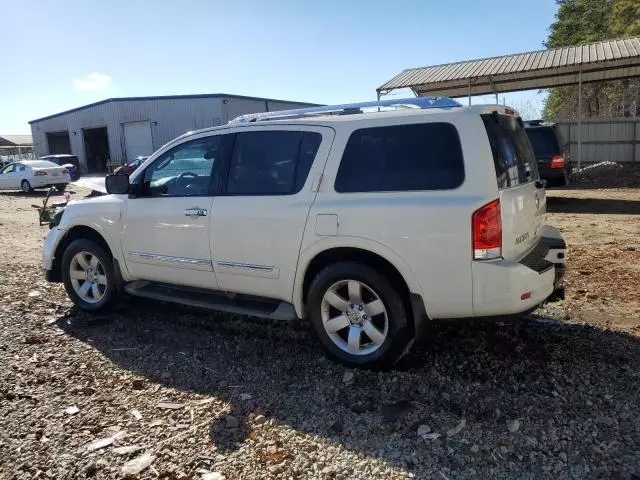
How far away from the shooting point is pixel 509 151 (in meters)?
3.78

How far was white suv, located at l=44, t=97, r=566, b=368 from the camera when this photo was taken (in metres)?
3.46

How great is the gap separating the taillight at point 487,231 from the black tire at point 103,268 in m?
3.65

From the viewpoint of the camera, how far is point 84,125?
132 feet

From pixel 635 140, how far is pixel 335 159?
67.5 ft

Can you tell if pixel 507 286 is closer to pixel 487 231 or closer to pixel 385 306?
pixel 487 231

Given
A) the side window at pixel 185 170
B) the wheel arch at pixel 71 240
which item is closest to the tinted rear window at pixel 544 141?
the side window at pixel 185 170

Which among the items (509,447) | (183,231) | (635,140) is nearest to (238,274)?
(183,231)

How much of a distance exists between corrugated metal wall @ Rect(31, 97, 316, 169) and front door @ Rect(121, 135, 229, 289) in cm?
2900

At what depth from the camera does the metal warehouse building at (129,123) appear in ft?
112

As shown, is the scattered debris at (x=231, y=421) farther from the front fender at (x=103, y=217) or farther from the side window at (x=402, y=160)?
the front fender at (x=103, y=217)

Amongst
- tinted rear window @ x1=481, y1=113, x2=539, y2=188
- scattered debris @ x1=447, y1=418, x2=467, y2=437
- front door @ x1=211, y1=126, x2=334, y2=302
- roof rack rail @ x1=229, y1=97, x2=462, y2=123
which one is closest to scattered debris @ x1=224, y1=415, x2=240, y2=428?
front door @ x1=211, y1=126, x2=334, y2=302

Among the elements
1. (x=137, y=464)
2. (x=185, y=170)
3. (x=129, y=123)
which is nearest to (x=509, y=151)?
(x=185, y=170)

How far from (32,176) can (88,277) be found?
2133 cm

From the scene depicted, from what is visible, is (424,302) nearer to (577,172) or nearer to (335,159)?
(335,159)
